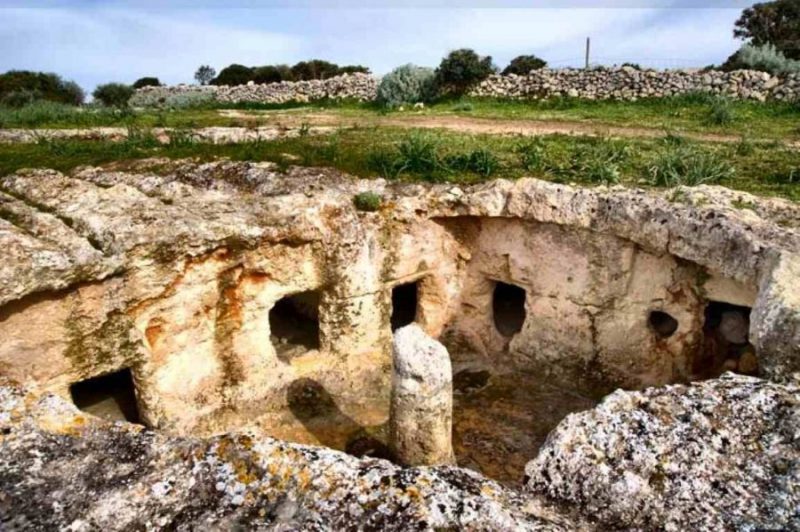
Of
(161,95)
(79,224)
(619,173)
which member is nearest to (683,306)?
(619,173)

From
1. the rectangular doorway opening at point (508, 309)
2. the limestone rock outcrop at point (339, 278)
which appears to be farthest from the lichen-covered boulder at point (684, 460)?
the rectangular doorway opening at point (508, 309)

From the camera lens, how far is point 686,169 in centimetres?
1006

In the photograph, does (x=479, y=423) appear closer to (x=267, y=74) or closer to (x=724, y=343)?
(x=724, y=343)

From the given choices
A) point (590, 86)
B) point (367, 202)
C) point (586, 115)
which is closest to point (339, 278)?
point (367, 202)

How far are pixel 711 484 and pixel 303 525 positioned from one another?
7.73ft

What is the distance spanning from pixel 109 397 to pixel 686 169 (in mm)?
9506

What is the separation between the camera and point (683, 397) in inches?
176

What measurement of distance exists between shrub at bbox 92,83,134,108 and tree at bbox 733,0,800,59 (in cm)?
2921

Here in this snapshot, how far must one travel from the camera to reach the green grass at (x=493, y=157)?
9.92 meters

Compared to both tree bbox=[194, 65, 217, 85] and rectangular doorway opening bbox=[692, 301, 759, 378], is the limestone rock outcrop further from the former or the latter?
tree bbox=[194, 65, 217, 85]

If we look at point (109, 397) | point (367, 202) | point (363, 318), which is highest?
point (367, 202)

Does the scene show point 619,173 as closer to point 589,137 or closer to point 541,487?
point 589,137

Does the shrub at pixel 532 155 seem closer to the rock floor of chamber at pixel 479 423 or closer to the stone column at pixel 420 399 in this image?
the rock floor of chamber at pixel 479 423

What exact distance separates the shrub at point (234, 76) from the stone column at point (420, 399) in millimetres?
32318
